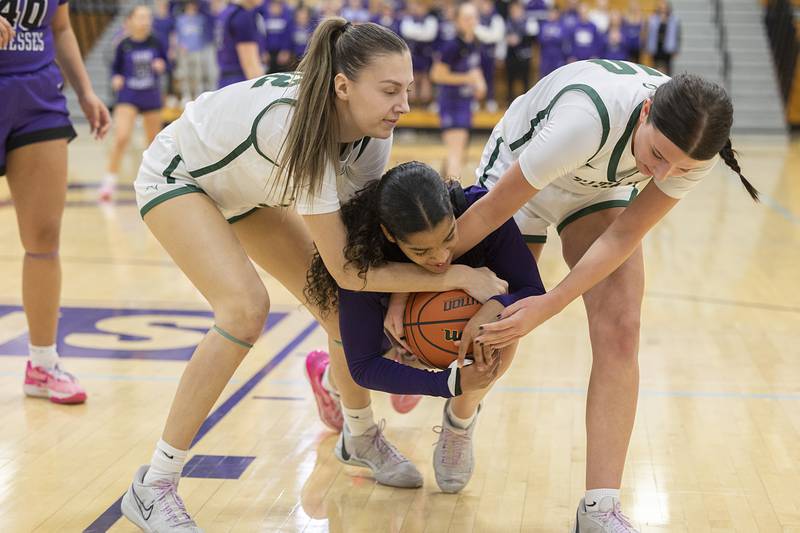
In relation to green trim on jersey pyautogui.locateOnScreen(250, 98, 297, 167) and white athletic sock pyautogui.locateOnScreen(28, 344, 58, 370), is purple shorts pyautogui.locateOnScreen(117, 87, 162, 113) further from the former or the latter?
green trim on jersey pyautogui.locateOnScreen(250, 98, 297, 167)

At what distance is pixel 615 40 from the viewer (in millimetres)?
15117

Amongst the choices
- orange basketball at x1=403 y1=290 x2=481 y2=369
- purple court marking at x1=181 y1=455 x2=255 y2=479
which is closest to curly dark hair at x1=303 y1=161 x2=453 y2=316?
orange basketball at x1=403 y1=290 x2=481 y2=369

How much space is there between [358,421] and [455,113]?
6857 millimetres

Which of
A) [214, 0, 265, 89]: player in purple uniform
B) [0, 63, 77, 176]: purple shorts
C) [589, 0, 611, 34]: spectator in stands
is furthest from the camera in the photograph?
[589, 0, 611, 34]: spectator in stands

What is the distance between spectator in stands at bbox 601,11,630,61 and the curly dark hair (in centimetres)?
1322

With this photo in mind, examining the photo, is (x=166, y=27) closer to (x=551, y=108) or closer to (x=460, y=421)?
(x=460, y=421)

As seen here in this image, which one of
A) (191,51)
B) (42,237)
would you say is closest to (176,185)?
(42,237)

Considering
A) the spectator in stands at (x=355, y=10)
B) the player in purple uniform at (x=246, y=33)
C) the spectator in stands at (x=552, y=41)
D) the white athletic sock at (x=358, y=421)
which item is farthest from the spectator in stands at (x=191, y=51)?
the white athletic sock at (x=358, y=421)

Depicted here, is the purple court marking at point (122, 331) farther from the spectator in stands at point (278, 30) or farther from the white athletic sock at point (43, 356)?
the spectator in stands at point (278, 30)

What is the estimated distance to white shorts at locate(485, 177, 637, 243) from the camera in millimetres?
2838

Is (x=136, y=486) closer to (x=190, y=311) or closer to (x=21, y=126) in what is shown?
(x=21, y=126)

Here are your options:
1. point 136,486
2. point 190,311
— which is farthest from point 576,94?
point 190,311

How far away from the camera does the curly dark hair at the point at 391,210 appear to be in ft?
7.97

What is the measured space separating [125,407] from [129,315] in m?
1.40
